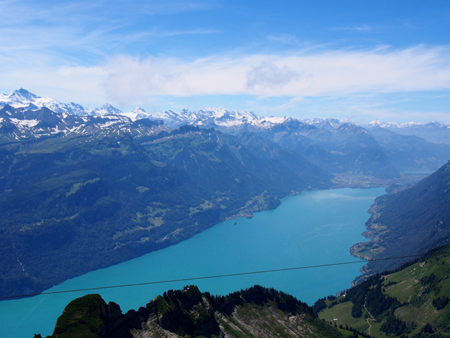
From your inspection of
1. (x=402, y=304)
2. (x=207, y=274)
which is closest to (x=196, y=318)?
(x=402, y=304)

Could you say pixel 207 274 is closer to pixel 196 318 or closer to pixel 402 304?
pixel 402 304

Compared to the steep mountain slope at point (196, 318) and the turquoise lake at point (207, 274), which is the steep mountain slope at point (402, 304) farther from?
the steep mountain slope at point (196, 318)

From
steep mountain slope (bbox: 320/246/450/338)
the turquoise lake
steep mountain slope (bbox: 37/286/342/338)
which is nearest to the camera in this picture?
steep mountain slope (bbox: 37/286/342/338)

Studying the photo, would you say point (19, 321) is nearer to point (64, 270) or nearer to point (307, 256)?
point (64, 270)

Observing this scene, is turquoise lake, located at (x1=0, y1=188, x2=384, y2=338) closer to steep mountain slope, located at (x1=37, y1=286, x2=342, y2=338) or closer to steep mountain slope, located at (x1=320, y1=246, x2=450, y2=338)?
steep mountain slope, located at (x1=320, y1=246, x2=450, y2=338)

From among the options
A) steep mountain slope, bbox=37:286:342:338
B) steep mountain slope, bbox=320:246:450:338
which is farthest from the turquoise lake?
steep mountain slope, bbox=37:286:342:338

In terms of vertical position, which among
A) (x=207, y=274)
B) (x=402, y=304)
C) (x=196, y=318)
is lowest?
(x=207, y=274)
